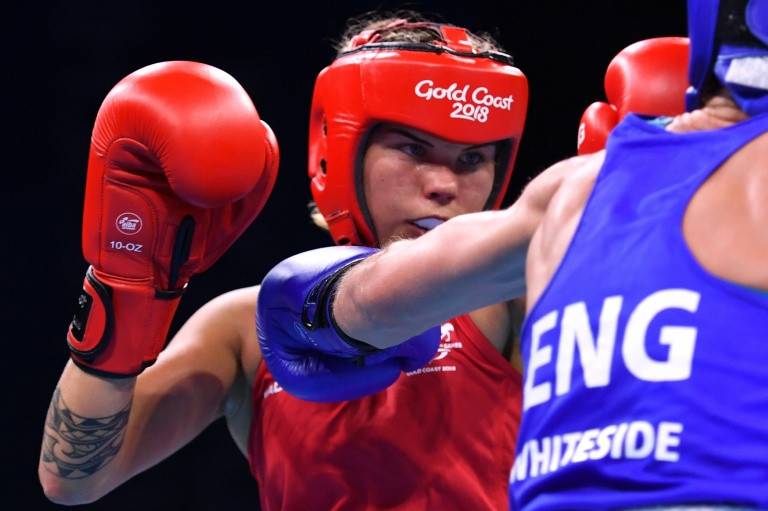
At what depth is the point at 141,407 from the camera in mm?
2295

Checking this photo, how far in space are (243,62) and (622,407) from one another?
8.73ft

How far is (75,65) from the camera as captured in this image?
3.43 metres

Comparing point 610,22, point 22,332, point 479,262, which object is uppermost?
point 479,262

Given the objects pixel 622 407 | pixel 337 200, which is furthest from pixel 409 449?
pixel 622 407

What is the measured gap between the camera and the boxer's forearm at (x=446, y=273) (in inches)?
53.4

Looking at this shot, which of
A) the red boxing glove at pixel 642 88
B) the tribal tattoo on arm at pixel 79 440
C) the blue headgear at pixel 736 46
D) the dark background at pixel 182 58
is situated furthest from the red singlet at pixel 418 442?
the dark background at pixel 182 58

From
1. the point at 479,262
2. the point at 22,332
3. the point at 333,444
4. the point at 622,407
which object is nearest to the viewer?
the point at 622,407

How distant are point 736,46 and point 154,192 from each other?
117 centimetres

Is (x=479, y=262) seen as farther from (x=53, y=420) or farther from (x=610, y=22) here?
(x=610, y=22)

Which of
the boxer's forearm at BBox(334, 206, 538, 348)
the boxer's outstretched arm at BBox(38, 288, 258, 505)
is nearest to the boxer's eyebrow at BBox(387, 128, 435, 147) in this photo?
the boxer's outstretched arm at BBox(38, 288, 258, 505)

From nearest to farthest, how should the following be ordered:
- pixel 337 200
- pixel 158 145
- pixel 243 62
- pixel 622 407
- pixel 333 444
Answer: pixel 622 407, pixel 158 145, pixel 333 444, pixel 337 200, pixel 243 62

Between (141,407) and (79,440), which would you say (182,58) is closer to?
(141,407)

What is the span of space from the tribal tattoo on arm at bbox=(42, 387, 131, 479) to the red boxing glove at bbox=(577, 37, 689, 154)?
104 cm

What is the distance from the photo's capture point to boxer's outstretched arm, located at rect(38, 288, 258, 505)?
2.18 m
